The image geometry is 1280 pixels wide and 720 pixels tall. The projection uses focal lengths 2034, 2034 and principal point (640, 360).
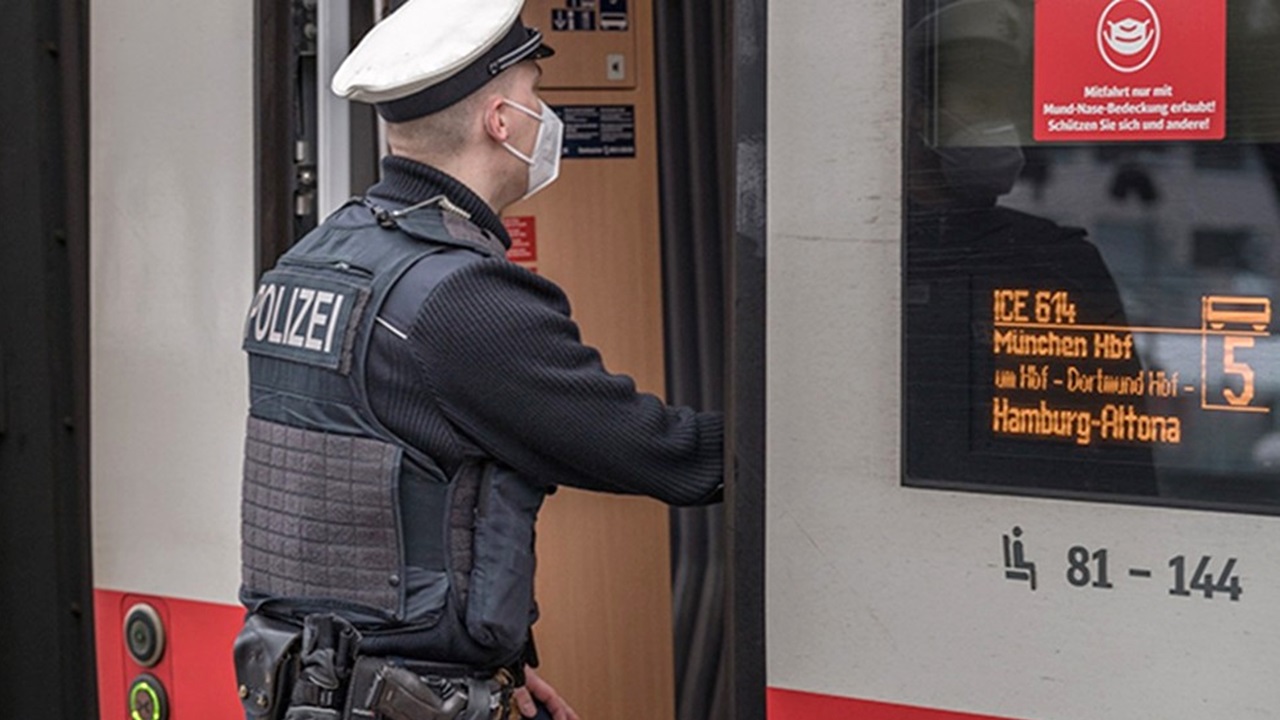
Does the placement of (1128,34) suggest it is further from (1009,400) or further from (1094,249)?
(1009,400)

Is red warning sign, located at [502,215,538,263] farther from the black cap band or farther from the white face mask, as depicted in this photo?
the black cap band

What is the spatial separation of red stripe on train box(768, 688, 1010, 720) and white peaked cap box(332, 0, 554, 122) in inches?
34.7

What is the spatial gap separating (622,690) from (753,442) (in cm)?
162

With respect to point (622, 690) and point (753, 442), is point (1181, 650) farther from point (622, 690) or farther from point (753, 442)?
point (622, 690)

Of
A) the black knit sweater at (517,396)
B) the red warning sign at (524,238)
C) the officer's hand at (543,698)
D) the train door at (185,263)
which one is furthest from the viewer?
the red warning sign at (524,238)

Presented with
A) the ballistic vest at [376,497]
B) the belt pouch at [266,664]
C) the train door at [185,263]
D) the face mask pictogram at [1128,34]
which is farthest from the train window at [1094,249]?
the train door at [185,263]

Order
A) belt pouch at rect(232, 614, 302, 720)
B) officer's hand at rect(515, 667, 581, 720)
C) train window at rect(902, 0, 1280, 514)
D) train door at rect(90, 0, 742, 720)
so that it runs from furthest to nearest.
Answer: train door at rect(90, 0, 742, 720), officer's hand at rect(515, 667, 581, 720), belt pouch at rect(232, 614, 302, 720), train window at rect(902, 0, 1280, 514)

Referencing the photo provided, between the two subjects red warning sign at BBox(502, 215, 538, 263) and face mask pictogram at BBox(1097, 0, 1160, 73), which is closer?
face mask pictogram at BBox(1097, 0, 1160, 73)

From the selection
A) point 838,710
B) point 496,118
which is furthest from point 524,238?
point 838,710

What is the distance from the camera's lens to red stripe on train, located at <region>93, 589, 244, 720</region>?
10.5 ft

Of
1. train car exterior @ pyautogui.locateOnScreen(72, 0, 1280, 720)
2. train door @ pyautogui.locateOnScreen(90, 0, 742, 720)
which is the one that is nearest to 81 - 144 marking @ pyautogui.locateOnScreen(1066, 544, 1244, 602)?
train car exterior @ pyautogui.locateOnScreen(72, 0, 1280, 720)

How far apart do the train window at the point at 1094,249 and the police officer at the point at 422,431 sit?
0.43 meters

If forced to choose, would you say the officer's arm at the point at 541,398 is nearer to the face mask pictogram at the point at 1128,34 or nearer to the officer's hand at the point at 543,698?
the officer's hand at the point at 543,698

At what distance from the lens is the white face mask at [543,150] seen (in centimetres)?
273
